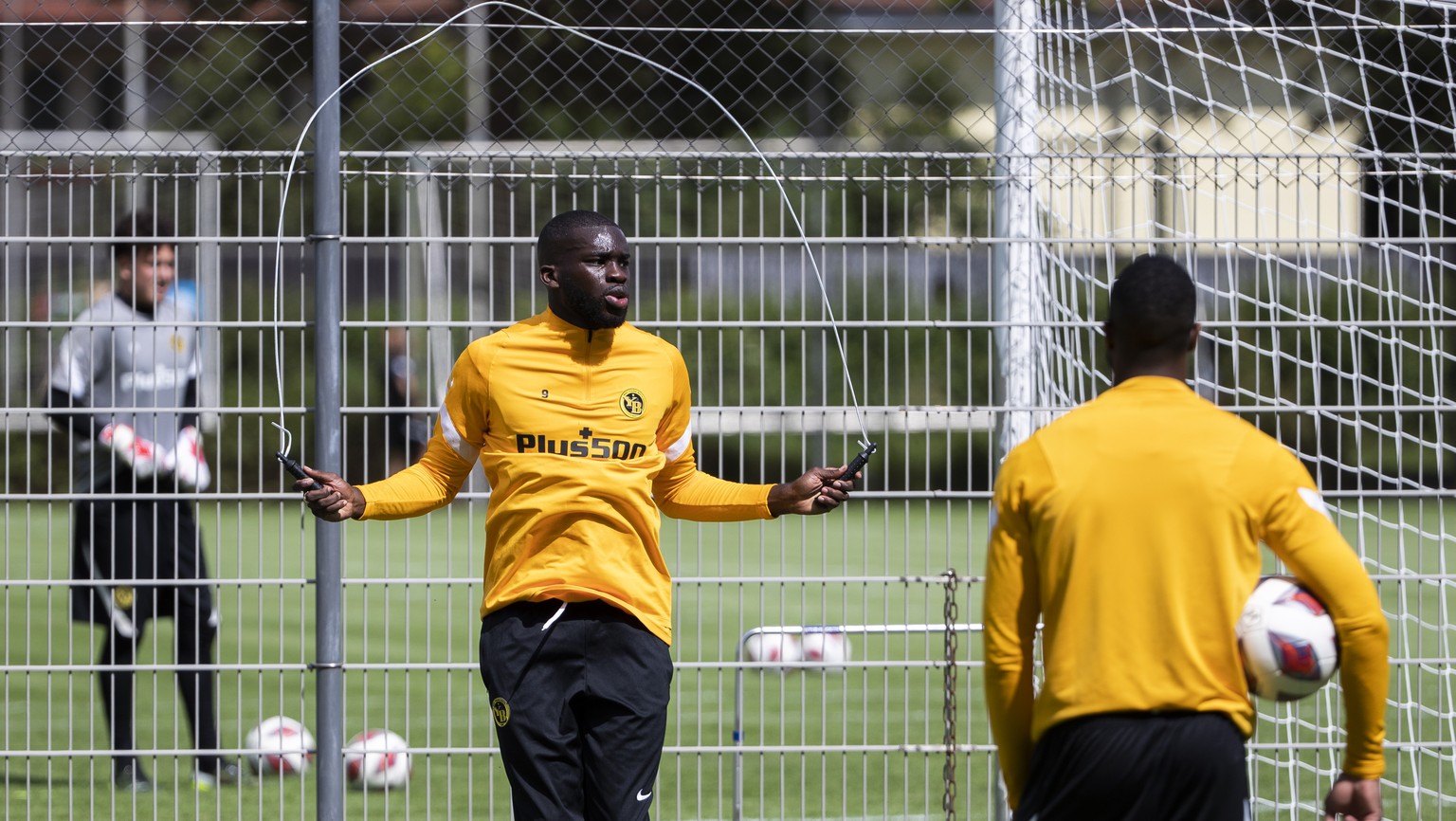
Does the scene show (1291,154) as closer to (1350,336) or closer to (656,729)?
(1350,336)

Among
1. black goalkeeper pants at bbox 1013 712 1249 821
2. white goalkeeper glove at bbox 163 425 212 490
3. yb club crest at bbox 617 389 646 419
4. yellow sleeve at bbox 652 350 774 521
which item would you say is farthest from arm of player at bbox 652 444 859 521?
white goalkeeper glove at bbox 163 425 212 490

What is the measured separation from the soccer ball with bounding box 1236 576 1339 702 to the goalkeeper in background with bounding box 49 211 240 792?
3.08 m

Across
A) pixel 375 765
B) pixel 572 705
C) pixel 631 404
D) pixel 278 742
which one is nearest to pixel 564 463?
pixel 631 404

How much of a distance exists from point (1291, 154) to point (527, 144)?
2337 millimetres

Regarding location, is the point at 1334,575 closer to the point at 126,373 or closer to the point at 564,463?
the point at 564,463

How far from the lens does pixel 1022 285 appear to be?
5.20 metres

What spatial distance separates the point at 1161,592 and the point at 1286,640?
322mm

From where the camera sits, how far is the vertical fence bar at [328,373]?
491cm

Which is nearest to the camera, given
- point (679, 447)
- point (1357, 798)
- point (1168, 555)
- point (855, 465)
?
point (1168, 555)

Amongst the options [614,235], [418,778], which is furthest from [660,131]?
[614,235]

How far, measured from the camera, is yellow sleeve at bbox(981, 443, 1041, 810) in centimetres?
297

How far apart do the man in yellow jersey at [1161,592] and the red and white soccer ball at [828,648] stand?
1684 millimetres

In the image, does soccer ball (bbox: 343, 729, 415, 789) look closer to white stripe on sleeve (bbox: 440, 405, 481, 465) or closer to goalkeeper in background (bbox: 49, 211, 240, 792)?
goalkeeper in background (bbox: 49, 211, 240, 792)

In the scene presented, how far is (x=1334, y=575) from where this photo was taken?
113 inches
